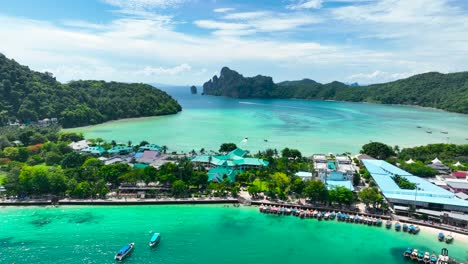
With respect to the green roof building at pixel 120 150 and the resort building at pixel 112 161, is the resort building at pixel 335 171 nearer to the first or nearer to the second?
the resort building at pixel 112 161

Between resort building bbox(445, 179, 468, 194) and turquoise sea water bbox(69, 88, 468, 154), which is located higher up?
turquoise sea water bbox(69, 88, 468, 154)

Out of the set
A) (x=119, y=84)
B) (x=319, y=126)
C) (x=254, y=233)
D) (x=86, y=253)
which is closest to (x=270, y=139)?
(x=319, y=126)

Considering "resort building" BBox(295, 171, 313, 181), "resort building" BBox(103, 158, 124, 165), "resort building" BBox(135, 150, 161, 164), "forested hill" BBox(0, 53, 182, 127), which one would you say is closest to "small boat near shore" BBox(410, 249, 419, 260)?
"resort building" BBox(295, 171, 313, 181)

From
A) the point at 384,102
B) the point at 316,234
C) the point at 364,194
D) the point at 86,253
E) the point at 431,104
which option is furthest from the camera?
the point at 384,102

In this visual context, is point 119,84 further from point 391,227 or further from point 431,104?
point 431,104

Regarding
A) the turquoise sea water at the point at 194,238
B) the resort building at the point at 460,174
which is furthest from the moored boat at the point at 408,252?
the resort building at the point at 460,174

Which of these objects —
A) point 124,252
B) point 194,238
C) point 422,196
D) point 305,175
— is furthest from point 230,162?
point 422,196

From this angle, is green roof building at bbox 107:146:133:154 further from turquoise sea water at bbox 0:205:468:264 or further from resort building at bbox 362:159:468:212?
resort building at bbox 362:159:468:212
